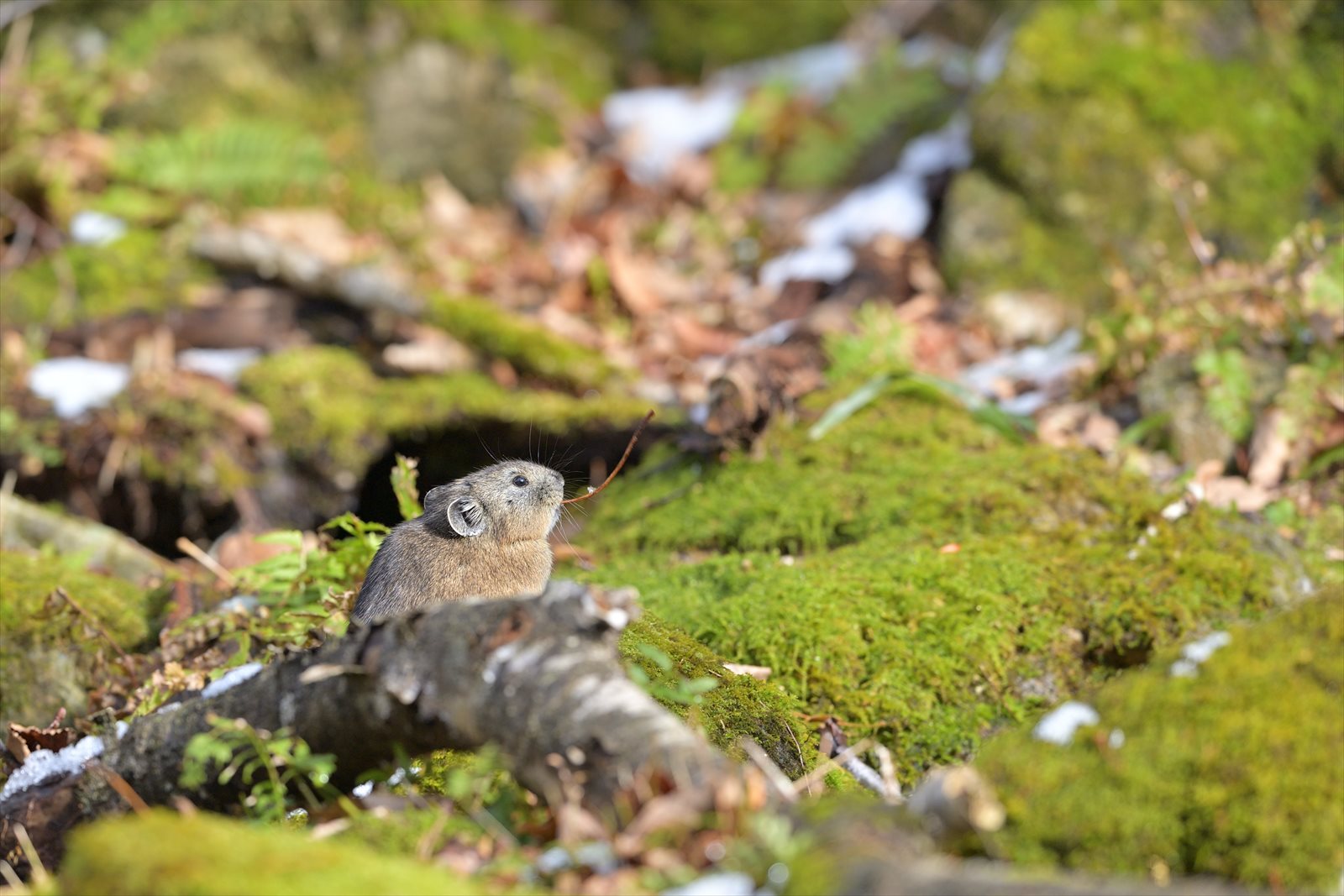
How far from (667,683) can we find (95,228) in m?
8.01

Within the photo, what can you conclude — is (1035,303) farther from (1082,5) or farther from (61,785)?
(61,785)

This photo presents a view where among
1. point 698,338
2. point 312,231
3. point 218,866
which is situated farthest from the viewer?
point 312,231

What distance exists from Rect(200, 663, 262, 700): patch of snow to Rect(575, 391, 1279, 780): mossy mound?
72.8 inches

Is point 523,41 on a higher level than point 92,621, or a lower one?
higher

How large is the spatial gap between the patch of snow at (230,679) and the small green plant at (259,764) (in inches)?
8.4

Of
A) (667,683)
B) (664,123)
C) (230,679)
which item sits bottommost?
(664,123)

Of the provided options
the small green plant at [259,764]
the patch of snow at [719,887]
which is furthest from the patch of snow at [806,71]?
the patch of snow at [719,887]

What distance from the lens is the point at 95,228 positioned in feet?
33.2

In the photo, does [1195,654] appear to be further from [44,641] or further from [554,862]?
[44,641]

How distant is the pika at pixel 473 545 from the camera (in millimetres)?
5000

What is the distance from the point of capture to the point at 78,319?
368 inches

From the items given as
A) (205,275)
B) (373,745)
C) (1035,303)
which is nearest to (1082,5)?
(1035,303)

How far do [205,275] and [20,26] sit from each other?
3648 millimetres

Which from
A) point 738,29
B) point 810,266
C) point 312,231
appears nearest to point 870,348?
point 810,266
